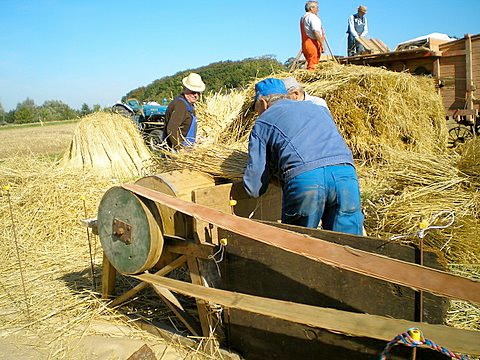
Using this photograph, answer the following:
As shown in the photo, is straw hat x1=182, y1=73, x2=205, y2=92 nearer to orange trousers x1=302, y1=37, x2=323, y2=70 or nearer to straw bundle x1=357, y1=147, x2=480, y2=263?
straw bundle x1=357, y1=147, x2=480, y2=263

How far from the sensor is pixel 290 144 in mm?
2824

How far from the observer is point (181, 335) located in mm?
3201

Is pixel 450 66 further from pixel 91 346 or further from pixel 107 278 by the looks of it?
pixel 91 346

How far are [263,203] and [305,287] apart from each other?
1.16 metres

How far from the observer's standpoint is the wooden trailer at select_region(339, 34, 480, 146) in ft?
28.0

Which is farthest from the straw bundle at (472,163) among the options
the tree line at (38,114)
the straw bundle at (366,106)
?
the tree line at (38,114)

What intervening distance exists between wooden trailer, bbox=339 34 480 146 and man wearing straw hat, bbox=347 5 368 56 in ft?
4.28

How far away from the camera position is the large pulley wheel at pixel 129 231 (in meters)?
2.95

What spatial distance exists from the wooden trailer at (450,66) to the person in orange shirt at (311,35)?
1488 mm

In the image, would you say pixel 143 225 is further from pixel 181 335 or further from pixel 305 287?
pixel 305 287

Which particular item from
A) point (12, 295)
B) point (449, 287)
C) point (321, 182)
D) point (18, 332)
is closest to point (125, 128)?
point (12, 295)

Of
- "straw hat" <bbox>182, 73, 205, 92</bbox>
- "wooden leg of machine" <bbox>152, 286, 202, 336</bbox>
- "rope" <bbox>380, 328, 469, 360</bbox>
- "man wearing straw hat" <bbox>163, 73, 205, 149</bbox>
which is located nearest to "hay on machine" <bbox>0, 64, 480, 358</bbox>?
"wooden leg of machine" <bbox>152, 286, 202, 336</bbox>

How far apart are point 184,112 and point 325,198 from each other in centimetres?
335

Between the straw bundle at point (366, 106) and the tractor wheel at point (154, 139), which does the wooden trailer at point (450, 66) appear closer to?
the straw bundle at point (366, 106)
